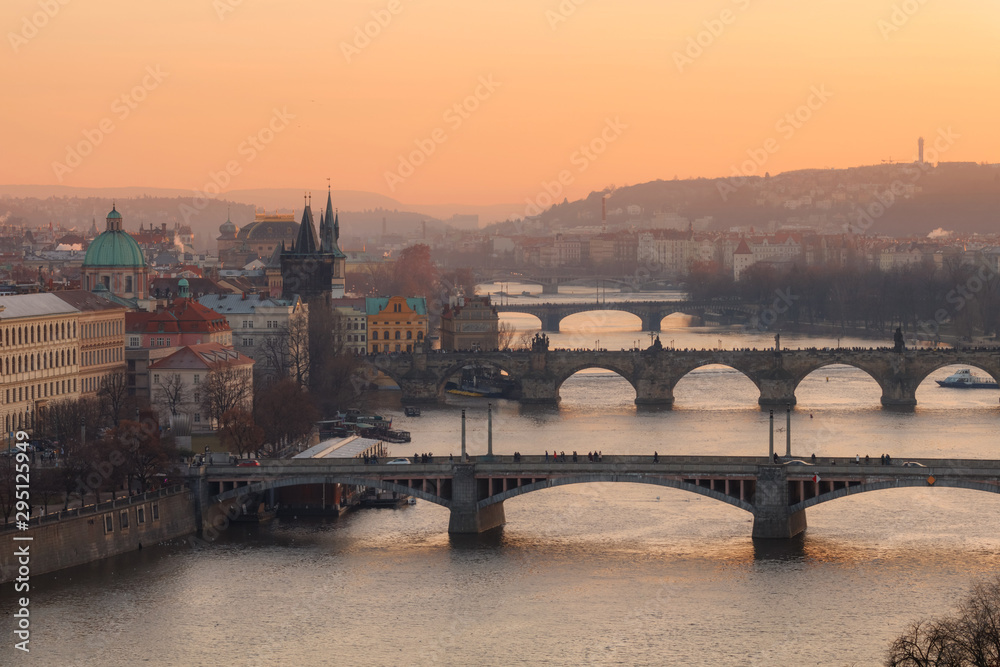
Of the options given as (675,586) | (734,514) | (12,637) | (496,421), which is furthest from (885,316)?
(12,637)

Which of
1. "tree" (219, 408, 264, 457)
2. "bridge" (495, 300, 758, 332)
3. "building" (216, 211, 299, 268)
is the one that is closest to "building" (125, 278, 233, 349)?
"tree" (219, 408, 264, 457)

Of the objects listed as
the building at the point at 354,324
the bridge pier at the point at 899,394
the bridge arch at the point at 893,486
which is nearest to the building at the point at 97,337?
the building at the point at 354,324

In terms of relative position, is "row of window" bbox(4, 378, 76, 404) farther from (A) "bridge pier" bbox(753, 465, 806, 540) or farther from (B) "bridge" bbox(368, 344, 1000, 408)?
(A) "bridge pier" bbox(753, 465, 806, 540)

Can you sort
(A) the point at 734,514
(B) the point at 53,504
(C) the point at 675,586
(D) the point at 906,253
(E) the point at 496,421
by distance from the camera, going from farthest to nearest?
(D) the point at 906,253
(E) the point at 496,421
(A) the point at 734,514
(B) the point at 53,504
(C) the point at 675,586

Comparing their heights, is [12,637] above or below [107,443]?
below

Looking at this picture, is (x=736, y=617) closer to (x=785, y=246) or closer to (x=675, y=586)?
(x=675, y=586)

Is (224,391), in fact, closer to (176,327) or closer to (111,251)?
(176,327)

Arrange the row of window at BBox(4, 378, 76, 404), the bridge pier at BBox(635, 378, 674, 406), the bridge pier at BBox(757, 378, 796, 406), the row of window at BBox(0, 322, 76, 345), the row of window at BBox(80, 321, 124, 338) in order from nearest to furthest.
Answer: the row of window at BBox(4, 378, 76, 404), the row of window at BBox(0, 322, 76, 345), the row of window at BBox(80, 321, 124, 338), the bridge pier at BBox(757, 378, 796, 406), the bridge pier at BBox(635, 378, 674, 406)
